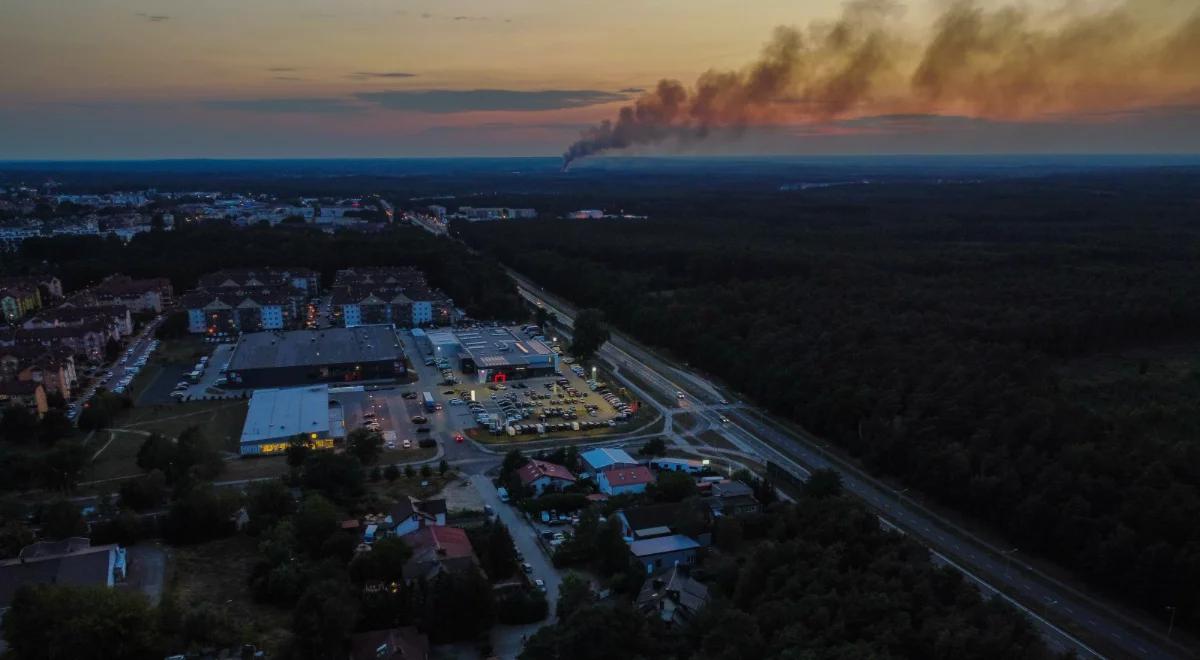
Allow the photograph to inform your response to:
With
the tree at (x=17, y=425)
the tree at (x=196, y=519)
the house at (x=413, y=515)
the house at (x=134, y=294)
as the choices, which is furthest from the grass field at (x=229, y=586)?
the house at (x=134, y=294)

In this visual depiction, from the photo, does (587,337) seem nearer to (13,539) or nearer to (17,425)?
(17,425)

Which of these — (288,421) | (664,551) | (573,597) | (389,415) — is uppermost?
(573,597)

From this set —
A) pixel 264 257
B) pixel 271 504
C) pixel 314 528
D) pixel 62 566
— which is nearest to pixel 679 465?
pixel 314 528

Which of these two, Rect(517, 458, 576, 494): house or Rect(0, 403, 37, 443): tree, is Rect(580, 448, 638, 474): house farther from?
Rect(0, 403, 37, 443): tree

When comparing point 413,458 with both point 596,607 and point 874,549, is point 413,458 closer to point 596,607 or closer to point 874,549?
point 596,607

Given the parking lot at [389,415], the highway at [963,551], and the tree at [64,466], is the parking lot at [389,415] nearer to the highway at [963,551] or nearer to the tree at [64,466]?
the tree at [64,466]

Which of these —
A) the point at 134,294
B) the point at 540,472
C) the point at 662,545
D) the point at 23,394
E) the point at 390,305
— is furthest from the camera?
the point at 134,294

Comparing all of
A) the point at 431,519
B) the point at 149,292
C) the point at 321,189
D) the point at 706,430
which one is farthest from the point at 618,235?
the point at 321,189
